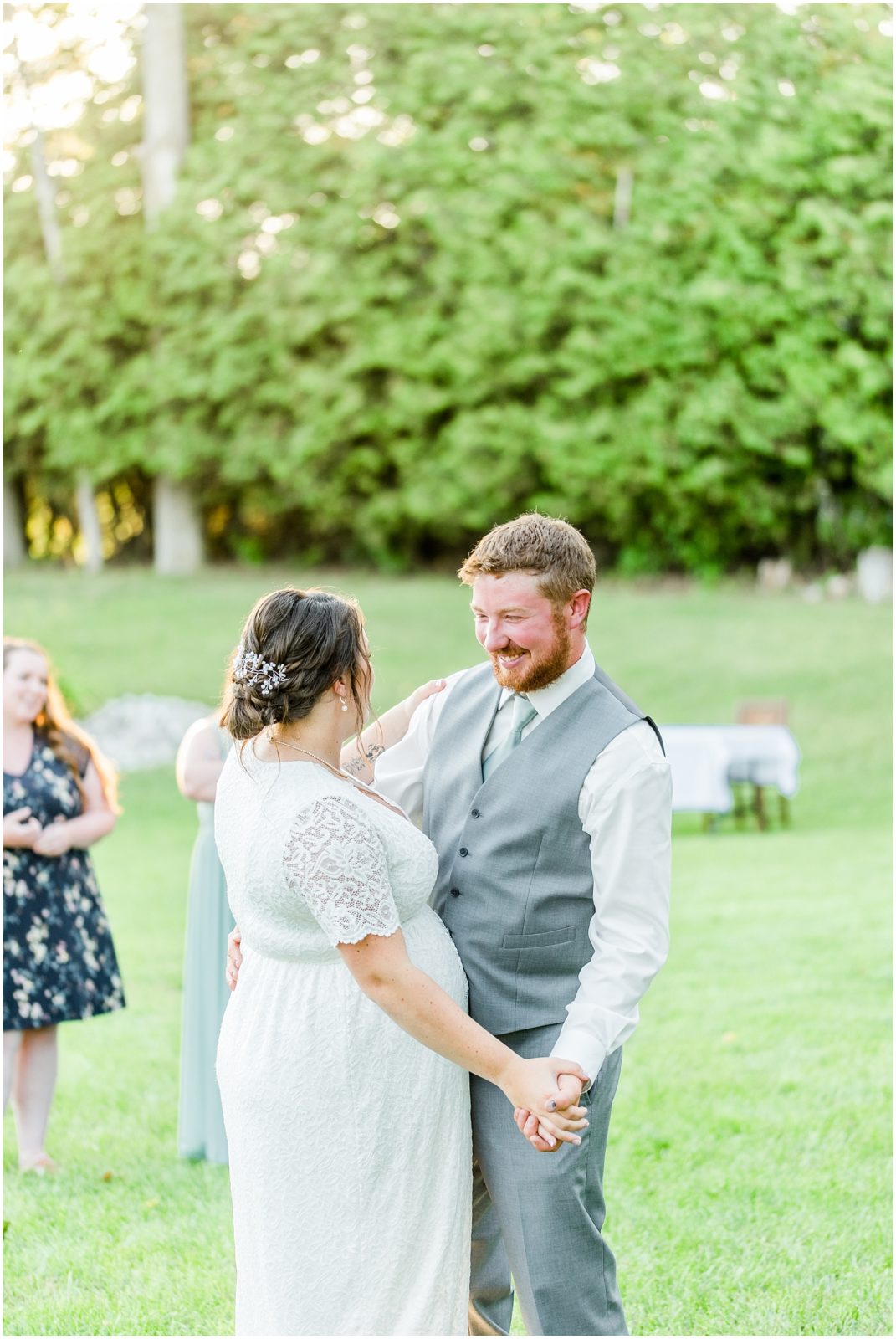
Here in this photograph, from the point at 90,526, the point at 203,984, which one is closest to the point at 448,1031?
the point at 203,984

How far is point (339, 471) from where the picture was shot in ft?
48.6

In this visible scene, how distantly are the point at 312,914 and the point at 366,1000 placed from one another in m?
0.18

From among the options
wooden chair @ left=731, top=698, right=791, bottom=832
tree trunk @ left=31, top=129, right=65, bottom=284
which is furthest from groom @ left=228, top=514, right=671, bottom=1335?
tree trunk @ left=31, top=129, right=65, bottom=284

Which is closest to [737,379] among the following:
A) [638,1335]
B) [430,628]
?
[430,628]

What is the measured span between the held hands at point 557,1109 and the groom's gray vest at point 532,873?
16 cm

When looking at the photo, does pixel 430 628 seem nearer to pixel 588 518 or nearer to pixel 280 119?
pixel 588 518

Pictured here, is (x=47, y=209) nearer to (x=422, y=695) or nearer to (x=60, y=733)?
(x=60, y=733)

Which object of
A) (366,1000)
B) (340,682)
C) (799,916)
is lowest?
(799,916)

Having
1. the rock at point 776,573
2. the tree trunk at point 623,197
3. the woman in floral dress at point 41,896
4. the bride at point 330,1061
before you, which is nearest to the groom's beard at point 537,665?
the bride at point 330,1061

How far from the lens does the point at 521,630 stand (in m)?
2.38

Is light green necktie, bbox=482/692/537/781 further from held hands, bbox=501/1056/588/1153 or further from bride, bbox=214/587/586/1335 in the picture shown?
held hands, bbox=501/1056/588/1153

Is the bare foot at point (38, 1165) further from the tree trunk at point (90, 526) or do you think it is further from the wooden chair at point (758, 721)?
the tree trunk at point (90, 526)

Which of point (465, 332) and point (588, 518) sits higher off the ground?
point (465, 332)

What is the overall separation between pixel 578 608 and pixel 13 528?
49.2 feet
